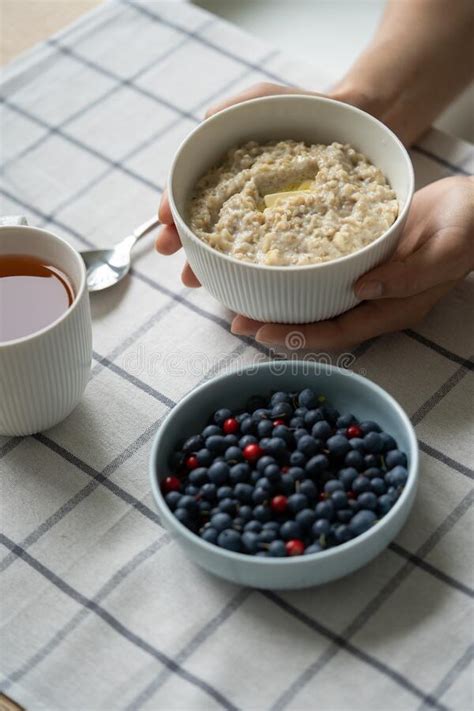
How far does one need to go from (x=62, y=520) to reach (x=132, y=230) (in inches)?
18.7

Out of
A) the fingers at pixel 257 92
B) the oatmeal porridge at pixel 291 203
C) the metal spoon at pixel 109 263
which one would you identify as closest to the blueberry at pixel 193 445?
the oatmeal porridge at pixel 291 203

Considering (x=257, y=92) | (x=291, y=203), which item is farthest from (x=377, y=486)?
(x=257, y=92)

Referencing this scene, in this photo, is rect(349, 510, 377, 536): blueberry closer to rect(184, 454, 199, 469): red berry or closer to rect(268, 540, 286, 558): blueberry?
rect(268, 540, 286, 558): blueberry

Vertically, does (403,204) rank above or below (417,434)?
above

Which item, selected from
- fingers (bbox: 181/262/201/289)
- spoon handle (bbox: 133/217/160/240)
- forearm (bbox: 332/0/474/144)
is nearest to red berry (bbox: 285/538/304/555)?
fingers (bbox: 181/262/201/289)

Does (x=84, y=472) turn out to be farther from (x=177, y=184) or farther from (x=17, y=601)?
(x=177, y=184)

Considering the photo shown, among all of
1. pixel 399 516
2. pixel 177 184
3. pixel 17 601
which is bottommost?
pixel 17 601

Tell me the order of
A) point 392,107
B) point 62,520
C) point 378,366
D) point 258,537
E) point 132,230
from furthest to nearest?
point 392,107
point 132,230
point 378,366
point 62,520
point 258,537

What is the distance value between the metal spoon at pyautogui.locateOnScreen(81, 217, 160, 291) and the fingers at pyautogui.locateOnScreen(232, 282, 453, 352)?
20cm

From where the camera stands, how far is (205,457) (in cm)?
96

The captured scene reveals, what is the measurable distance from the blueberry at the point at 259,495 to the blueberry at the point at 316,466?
53 millimetres

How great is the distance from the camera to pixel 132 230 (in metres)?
1.31

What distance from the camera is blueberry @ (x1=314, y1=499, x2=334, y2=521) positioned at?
89 centimetres

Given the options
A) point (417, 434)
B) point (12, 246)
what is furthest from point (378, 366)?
point (12, 246)
